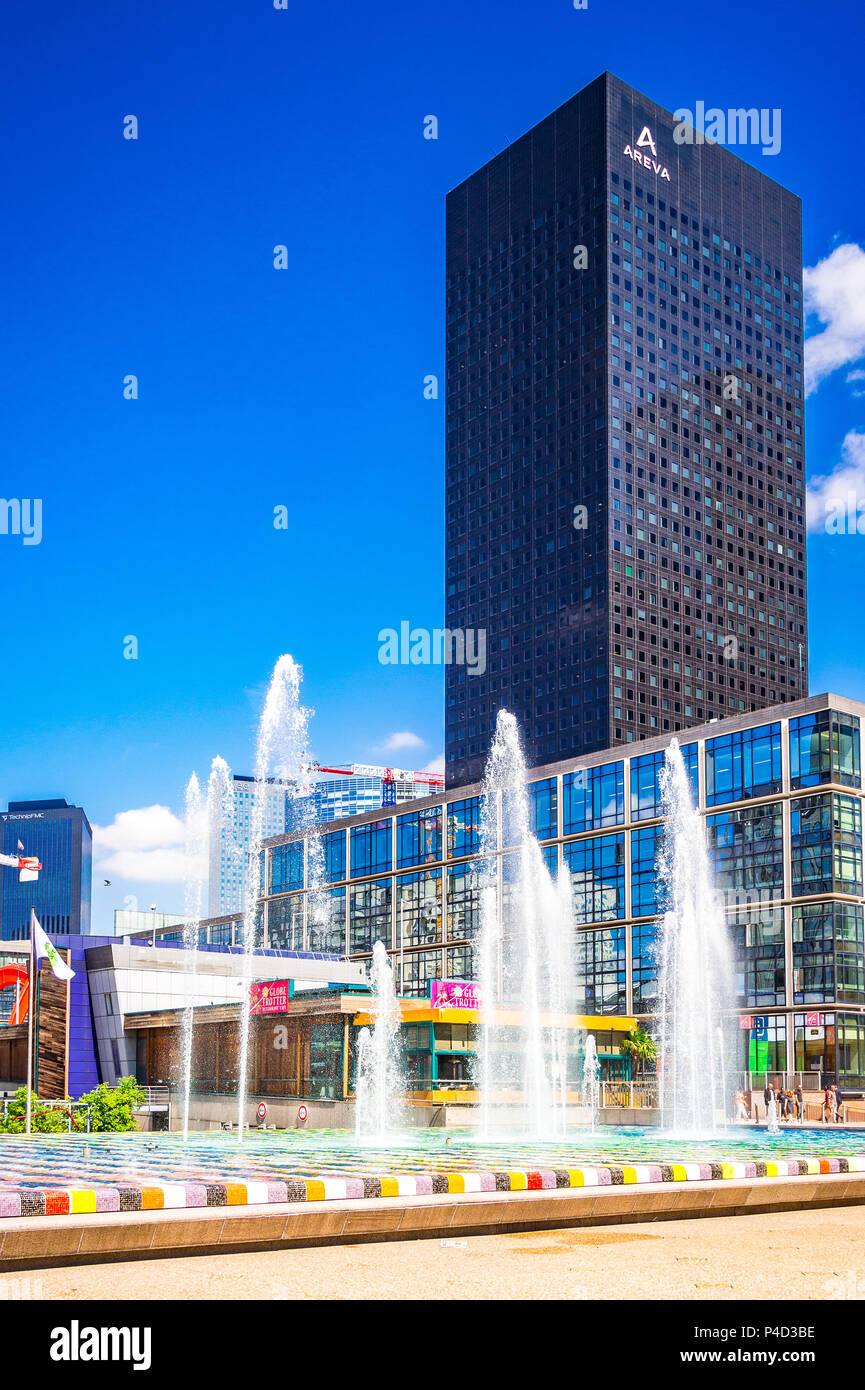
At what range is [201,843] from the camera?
51562 mm

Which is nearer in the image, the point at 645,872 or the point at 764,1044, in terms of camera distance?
the point at 764,1044

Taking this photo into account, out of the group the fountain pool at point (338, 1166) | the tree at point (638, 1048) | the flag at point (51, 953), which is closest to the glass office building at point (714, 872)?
the tree at point (638, 1048)

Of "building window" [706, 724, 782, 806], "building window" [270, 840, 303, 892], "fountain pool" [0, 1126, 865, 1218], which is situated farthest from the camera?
"building window" [270, 840, 303, 892]

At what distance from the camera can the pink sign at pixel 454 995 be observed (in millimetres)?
59281

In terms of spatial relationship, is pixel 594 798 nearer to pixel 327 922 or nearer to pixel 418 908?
pixel 418 908

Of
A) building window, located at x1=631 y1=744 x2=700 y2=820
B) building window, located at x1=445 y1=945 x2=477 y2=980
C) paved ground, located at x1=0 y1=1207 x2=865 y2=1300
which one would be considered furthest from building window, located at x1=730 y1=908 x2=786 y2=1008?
paved ground, located at x1=0 y1=1207 x2=865 y2=1300

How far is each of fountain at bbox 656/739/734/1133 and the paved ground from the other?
37.7 meters

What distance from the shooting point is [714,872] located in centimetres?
9819

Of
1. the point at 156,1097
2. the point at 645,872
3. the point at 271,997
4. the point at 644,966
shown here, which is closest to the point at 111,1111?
the point at 271,997

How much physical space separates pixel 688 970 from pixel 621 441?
104574 mm

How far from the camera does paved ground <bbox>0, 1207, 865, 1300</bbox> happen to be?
1245 cm

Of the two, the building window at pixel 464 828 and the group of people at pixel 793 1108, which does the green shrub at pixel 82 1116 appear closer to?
the group of people at pixel 793 1108

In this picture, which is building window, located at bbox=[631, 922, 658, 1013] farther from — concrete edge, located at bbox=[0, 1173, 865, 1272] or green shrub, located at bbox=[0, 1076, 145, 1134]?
concrete edge, located at bbox=[0, 1173, 865, 1272]
